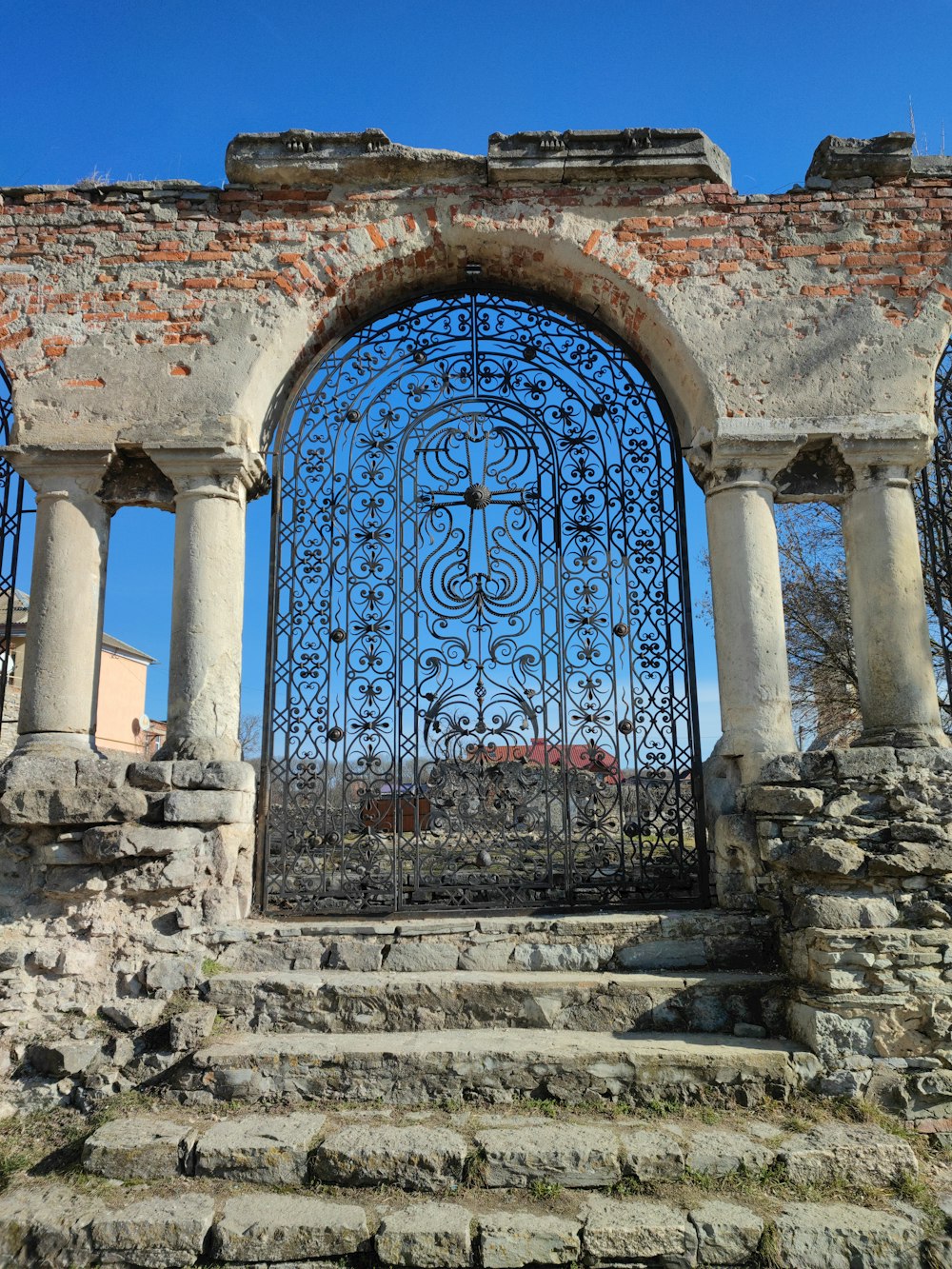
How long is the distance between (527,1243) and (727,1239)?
69 centimetres

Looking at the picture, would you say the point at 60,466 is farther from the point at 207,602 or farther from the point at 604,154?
the point at 604,154

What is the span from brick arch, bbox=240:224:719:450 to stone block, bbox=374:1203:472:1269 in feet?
14.3

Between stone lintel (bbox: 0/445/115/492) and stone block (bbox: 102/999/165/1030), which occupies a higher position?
stone lintel (bbox: 0/445/115/492)

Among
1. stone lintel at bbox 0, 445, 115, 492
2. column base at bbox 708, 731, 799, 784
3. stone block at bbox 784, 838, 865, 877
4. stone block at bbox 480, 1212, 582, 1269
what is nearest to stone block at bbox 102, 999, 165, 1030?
stone block at bbox 480, 1212, 582, 1269

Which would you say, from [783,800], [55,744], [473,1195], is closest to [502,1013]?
[473,1195]

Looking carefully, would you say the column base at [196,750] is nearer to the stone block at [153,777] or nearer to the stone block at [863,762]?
the stone block at [153,777]

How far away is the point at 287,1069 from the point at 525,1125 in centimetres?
109

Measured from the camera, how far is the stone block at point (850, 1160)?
3.37 m

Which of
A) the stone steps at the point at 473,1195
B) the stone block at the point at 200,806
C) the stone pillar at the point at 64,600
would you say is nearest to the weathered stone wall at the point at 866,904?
the stone steps at the point at 473,1195

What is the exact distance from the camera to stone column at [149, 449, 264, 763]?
17.1 ft

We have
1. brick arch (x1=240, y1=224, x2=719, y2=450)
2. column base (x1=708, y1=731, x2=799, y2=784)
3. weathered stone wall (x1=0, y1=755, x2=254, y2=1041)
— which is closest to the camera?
weathered stone wall (x1=0, y1=755, x2=254, y2=1041)

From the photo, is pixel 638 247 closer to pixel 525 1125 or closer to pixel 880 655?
pixel 880 655

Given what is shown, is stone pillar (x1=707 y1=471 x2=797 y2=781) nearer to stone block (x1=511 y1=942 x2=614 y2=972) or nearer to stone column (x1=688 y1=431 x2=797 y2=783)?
stone column (x1=688 y1=431 x2=797 y2=783)

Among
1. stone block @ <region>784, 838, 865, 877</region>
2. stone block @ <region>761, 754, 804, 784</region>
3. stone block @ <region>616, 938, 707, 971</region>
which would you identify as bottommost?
stone block @ <region>616, 938, 707, 971</region>
